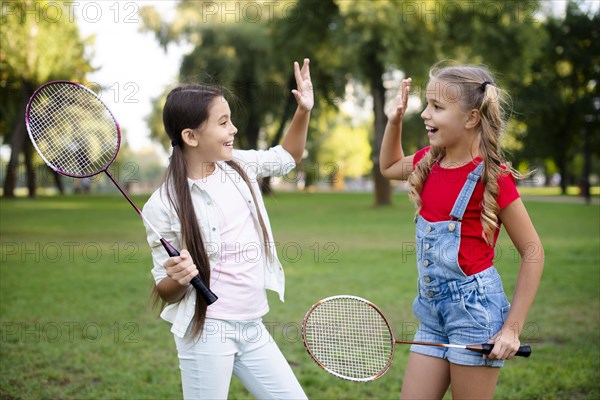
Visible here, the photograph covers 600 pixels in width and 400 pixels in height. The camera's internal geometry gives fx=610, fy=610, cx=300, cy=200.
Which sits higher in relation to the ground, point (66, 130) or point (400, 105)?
point (400, 105)

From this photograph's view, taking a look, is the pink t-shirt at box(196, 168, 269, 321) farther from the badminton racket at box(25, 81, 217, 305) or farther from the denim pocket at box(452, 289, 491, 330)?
the denim pocket at box(452, 289, 491, 330)

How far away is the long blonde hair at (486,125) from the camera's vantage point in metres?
2.58

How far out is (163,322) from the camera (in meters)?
6.75

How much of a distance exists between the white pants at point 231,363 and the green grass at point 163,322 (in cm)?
204

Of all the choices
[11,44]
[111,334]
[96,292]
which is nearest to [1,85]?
[11,44]

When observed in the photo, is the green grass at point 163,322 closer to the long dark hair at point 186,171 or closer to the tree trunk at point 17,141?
the long dark hair at point 186,171

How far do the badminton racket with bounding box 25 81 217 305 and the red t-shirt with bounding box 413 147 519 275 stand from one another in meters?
1.65

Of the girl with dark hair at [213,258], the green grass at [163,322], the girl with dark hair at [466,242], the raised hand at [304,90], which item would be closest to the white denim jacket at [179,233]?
the girl with dark hair at [213,258]

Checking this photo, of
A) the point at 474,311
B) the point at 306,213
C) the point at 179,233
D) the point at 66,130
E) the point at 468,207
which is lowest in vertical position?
the point at 306,213

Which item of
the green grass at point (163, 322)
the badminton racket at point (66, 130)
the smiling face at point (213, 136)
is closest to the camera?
the smiling face at point (213, 136)

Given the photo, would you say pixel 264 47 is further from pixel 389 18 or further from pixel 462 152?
pixel 462 152

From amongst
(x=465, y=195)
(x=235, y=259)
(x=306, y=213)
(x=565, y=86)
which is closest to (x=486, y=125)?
(x=465, y=195)

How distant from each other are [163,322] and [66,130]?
3664 millimetres

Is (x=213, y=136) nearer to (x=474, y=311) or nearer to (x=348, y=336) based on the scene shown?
(x=348, y=336)
